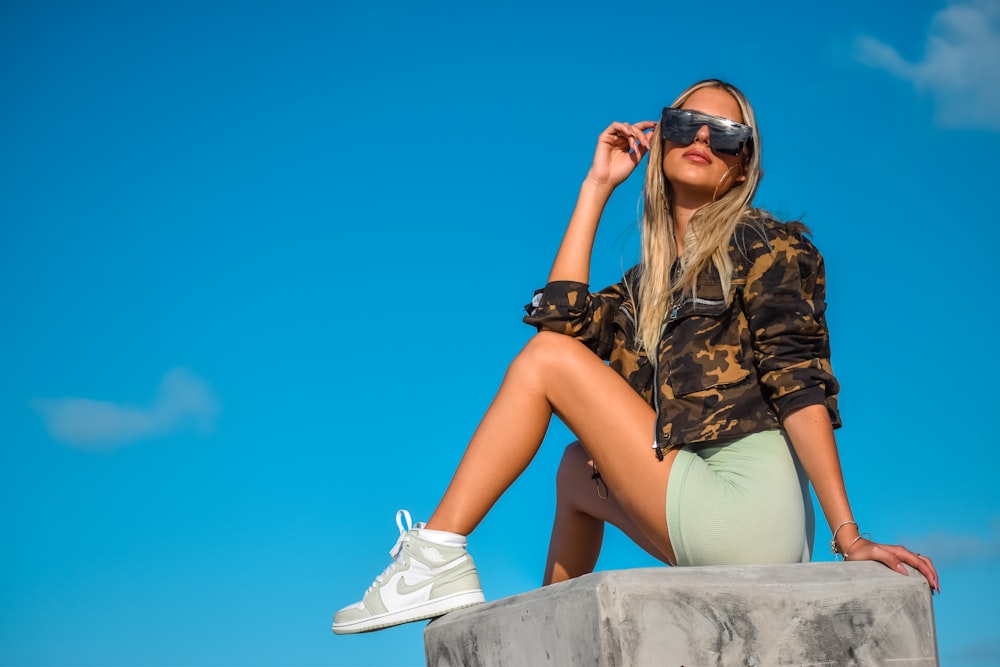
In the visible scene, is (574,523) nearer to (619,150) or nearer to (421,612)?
(421,612)

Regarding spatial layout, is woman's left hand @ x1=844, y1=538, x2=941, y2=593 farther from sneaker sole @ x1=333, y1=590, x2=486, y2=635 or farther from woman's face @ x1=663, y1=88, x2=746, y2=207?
woman's face @ x1=663, y1=88, x2=746, y2=207

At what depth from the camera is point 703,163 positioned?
12.9 ft

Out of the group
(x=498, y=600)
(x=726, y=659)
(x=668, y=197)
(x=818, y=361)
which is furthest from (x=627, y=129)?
(x=726, y=659)

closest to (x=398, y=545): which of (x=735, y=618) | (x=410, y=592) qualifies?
(x=410, y=592)

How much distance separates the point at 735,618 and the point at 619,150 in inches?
85.2

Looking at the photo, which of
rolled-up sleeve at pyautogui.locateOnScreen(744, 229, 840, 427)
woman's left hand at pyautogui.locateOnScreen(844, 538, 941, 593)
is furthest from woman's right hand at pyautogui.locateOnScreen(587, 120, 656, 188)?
woman's left hand at pyautogui.locateOnScreen(844, 538, 941, 593)

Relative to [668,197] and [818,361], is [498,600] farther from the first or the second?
Result: [668,197]

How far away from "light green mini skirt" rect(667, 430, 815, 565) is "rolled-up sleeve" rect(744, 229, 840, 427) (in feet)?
0.61

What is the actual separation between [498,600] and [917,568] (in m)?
1.15

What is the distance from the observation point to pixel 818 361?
10.9ft

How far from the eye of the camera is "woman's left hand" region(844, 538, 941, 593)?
9.16 ft

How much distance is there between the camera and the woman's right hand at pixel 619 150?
4133mm

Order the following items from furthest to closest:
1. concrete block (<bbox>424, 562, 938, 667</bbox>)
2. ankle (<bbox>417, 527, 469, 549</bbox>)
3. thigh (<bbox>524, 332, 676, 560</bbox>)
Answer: ankle (<bbox>417, 527, 469, 549</bbox>) < thigh (<bbox>524, 332, 676, 560</bbox>) < concrete block (<bbox>424, 562, 938, 667</bbox>)

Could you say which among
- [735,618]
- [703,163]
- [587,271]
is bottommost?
[735,618]
